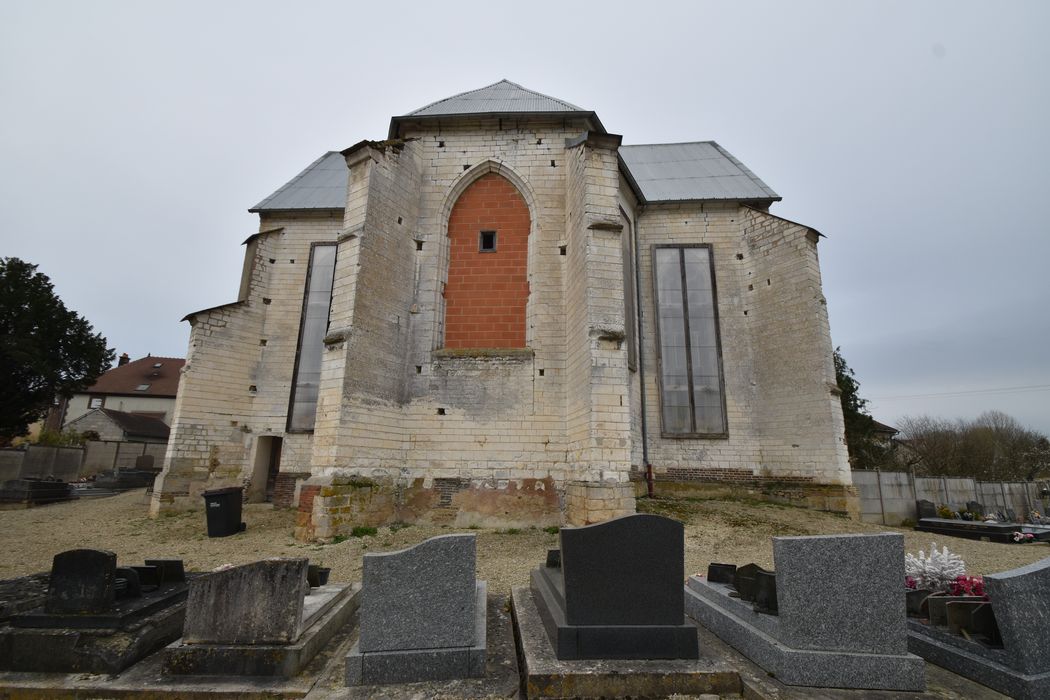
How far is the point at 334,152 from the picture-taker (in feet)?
56.7

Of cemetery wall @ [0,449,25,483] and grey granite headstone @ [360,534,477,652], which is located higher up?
cemetery wall @ [0,449,25,483]

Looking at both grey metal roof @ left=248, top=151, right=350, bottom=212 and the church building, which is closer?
the church building

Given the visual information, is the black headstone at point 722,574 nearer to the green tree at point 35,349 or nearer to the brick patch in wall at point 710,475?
the brick patch in wall at point 710,475

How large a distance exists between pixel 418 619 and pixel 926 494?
54.1 feet

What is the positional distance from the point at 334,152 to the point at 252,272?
6626 mm

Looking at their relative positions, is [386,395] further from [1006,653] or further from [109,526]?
[1006,653]

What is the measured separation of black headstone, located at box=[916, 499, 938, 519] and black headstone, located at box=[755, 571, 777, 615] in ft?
42.1

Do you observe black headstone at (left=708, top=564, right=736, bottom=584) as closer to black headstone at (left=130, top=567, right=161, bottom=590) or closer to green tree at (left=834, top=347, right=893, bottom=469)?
black headstone at (left=130, top=567, right=161, bottom=590)

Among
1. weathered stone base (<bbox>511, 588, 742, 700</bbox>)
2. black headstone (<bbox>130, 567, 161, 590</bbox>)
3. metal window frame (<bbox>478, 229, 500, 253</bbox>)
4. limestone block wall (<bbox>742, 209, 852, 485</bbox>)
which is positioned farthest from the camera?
limestone block wall (<bbox>742, 209, 852, 485</bbox>)

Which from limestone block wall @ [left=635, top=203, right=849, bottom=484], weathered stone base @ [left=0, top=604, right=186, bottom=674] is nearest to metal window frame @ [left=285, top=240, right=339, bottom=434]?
limestone block wall @ [left=635, top=203, right=849, bottom=484]

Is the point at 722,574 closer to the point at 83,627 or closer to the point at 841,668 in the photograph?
the point at 841,668

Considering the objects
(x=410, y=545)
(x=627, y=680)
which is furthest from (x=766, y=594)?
(x=410, y=545)

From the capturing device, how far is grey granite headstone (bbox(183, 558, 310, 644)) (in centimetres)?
290

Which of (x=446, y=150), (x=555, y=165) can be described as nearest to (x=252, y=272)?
(x=446, y=150)
